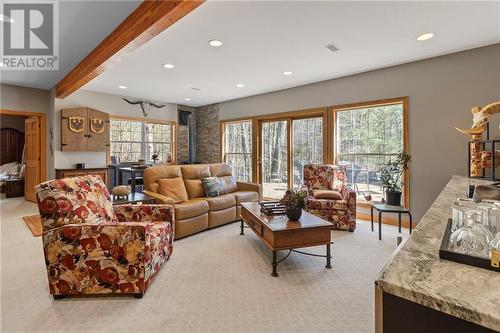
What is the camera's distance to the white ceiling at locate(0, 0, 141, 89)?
8.16 feet

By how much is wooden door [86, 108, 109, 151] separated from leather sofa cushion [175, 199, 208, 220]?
10.4 ft

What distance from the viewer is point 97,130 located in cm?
570

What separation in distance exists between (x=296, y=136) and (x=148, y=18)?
Result: 3982 millimetres

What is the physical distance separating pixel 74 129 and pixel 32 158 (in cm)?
170

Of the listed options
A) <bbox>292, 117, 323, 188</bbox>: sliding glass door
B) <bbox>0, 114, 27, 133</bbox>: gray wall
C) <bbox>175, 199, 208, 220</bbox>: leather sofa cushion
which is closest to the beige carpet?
<bbox>175, 199, 208, 220</bbox>: leather sofa cushion

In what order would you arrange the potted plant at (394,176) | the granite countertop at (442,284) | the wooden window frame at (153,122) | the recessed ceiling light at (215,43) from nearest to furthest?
the granite countertop at (442,284) → the recessed ceiling light at (215,43) → the potted plant at (394,176) → the wooden window frame at (153,122)

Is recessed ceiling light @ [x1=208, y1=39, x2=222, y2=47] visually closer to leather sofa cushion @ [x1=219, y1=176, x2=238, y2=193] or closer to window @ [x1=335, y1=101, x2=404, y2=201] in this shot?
leather sofa cushion @ [x1=219, y1=176, x2=238, y2=193]

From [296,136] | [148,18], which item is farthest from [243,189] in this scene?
[148,18]

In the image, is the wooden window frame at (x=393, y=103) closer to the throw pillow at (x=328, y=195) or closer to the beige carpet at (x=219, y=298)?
the throw pillow at (x=328, y=195)

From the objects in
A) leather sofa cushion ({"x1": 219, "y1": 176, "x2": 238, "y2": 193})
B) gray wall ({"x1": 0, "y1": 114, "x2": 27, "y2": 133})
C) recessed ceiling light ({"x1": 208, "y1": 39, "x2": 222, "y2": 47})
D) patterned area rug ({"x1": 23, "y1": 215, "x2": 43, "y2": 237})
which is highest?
recessed ceiling light ({"x1": 208, "y1": 39, "x2": 222, "y2": 47})

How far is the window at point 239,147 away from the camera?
6.66 meters

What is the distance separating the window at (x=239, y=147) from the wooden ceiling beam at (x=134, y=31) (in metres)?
3.60

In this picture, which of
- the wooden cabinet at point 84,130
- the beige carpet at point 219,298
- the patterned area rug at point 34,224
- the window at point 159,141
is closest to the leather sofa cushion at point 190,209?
the beige carpet at point 219,298

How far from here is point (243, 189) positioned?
488cm
